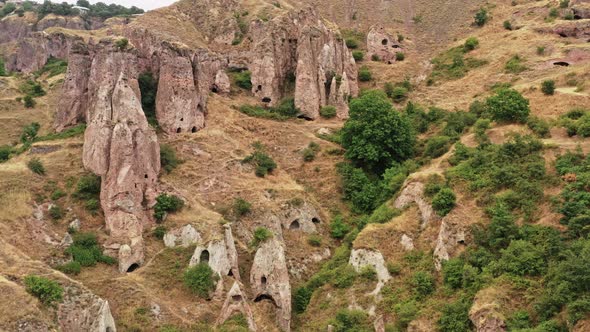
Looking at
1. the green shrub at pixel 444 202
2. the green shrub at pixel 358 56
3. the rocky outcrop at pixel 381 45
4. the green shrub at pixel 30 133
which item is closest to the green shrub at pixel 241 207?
the green shrub at pixel 444 202

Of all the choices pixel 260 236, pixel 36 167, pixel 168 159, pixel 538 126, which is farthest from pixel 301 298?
pixel 538 126

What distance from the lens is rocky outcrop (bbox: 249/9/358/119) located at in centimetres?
6197

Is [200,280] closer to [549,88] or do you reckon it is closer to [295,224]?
[295,224]

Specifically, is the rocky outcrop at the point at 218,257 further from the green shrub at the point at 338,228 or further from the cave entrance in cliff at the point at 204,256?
the green shrub at the point at 338,228

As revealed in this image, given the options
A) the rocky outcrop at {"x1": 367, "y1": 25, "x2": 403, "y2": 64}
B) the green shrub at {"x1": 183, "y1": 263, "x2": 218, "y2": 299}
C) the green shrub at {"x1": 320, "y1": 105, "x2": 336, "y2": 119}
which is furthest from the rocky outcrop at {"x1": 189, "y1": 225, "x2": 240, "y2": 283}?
the rocky outcrop at {"x1": 367, "y1": 25, "x2": 403, "y2": 64}

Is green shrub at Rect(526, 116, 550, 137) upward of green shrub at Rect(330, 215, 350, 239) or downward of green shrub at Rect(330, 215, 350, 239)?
upward

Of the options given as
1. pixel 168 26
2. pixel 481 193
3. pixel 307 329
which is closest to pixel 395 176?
pixel 481 193

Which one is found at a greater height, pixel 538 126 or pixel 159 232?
pixel 538 126

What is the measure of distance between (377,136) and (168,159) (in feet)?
53.5

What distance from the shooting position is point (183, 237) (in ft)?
137

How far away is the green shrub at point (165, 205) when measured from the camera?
43.0 m

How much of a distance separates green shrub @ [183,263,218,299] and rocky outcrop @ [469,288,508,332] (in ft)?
47.7

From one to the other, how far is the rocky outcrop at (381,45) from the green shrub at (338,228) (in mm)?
30018

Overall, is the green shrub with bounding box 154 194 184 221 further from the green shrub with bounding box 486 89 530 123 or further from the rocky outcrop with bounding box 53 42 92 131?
the green shrub with bounding box 486 89 530 123
